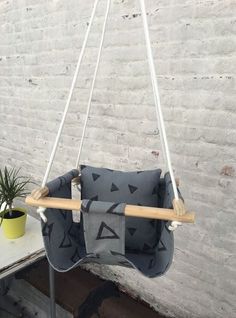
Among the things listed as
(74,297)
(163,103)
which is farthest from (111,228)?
(74,297)

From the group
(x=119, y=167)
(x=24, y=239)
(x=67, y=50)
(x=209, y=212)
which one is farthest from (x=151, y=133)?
(x=24, y=239)

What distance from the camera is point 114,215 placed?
3.01 ft

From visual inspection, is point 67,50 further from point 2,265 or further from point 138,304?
point 138,304

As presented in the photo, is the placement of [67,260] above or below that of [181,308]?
above

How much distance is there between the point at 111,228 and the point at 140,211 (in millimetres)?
127

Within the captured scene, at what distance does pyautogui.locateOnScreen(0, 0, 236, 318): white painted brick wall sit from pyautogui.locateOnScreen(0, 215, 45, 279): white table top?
1.61 feet

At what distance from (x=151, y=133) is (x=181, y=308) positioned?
92 centimetres

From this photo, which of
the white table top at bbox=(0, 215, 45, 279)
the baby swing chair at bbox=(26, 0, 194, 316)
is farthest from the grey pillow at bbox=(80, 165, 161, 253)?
the white table top at bbox=(0, 215, 45, 279)

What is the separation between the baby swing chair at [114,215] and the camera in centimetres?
91

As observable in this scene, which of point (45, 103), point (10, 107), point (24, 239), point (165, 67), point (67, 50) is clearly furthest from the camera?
point (10, 107)

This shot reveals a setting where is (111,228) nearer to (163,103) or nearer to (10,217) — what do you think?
(163,103)

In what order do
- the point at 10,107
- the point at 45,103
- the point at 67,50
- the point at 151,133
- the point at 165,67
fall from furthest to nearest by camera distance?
the point at 10,107, the point at 45,103, the point at 67,50, the point at 151,133, the point at 165,67

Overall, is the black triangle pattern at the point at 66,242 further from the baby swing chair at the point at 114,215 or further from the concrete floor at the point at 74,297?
the concrete floor at the point at 74,297

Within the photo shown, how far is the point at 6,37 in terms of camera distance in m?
2.04
